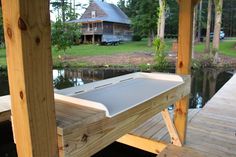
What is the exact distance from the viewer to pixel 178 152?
8.77 ft

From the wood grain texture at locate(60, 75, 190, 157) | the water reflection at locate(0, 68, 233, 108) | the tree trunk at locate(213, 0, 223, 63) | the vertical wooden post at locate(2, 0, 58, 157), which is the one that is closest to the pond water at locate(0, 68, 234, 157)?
the water reflection at locate(0, 68, 233, 108)

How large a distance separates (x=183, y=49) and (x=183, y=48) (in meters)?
0.01

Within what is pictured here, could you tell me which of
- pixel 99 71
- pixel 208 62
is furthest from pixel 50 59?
pixel 208 62

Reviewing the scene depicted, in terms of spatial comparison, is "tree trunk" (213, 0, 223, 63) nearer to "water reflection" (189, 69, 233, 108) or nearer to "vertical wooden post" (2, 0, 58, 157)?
"water reflection" (189, 69, 233, 108)

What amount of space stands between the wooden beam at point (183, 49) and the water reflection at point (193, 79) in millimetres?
3825

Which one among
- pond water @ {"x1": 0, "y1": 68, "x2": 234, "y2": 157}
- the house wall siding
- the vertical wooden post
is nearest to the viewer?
the vertical wooden post

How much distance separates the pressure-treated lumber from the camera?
2.60 m

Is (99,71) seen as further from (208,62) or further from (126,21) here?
(126,21)

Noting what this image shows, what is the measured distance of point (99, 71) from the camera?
38.2ft

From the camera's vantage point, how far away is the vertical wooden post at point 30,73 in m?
0.91

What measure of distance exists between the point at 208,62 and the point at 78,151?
1203 centimetres

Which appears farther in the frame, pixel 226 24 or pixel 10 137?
pixel 226 24

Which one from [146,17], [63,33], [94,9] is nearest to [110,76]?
[63,33]

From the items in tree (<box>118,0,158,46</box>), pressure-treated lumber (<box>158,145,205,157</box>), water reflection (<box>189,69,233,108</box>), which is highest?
tree (<box>118,0,158,46</box>)
